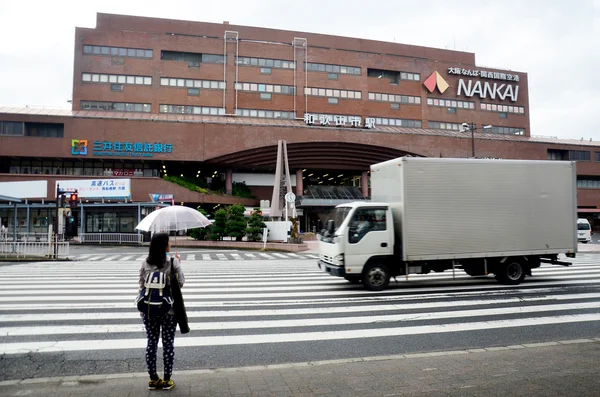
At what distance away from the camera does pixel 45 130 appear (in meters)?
45.5

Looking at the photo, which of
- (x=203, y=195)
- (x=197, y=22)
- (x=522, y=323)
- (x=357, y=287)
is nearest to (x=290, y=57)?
(x=197, y=22)

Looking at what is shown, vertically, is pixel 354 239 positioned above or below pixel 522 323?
above

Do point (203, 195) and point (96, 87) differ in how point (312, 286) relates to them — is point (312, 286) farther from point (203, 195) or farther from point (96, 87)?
point (96, 87)

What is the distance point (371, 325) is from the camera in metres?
7.16

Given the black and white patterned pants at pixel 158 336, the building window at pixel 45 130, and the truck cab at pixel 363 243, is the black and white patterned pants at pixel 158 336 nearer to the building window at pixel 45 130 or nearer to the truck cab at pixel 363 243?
the truck cab at pixel 363 243

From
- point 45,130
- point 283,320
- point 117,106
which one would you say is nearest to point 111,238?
point 45,130

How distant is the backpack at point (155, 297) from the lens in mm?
4348

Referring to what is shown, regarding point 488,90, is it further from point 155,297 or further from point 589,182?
point 155,297

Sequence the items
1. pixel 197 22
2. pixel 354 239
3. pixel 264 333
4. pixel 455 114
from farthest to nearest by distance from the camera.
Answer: pixel 455 114 → pixel 197 22 → pixel 354 239 → pixel 264 333

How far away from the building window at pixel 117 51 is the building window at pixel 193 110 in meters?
6.84

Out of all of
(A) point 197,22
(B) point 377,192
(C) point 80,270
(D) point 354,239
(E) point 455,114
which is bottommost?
(C) point 80,270

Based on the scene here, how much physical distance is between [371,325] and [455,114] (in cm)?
5897

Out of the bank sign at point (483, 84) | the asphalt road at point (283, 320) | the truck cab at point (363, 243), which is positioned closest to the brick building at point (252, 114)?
the bank sign at point (483, 84)

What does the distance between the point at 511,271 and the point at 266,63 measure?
48.4m
